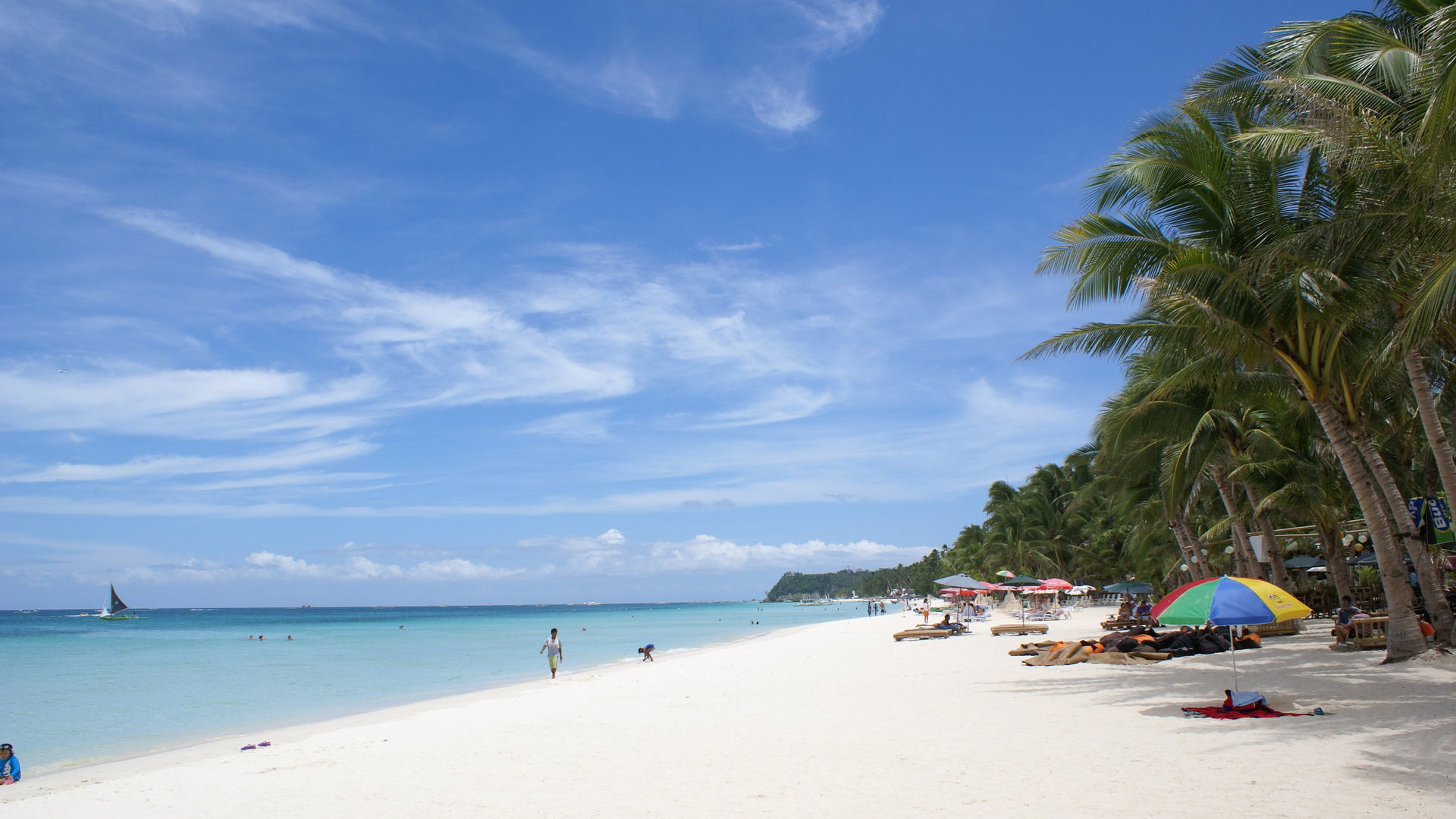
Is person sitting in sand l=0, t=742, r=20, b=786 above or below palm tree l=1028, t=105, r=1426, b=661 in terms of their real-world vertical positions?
below

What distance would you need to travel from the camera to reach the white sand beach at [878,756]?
5.50 meters

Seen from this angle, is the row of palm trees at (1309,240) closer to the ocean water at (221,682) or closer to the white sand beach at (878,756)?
the white sand beach at (878,756)

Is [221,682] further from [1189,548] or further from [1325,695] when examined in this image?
[1189,548]

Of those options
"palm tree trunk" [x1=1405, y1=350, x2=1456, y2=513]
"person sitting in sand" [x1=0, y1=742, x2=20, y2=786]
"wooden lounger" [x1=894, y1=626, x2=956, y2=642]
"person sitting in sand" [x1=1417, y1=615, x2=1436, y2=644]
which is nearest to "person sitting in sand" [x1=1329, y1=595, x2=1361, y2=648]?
"person sitting in sand" [x1=1417, y1=615, x2=1436, y2=644]

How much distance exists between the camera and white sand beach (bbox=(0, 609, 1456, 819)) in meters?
5.50

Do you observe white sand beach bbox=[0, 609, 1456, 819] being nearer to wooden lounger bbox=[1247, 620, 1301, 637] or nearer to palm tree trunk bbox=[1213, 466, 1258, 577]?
wooden lounger bbox=[1247, 620, 1301, 637]

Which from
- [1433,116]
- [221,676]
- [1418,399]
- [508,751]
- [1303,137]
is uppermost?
[1303,137]

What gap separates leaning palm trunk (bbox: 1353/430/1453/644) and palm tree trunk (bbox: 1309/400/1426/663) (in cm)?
50

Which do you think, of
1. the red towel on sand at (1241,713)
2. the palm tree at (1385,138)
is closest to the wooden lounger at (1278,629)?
the palm tree at (1385,138)

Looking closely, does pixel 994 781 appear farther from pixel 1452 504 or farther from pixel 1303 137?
pixel 1452 504

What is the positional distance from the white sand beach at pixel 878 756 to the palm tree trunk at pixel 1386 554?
0.26m

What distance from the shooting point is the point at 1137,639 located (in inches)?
549

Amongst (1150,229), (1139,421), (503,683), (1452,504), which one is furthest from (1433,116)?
(503,683)

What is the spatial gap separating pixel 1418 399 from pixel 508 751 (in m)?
11.0
